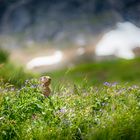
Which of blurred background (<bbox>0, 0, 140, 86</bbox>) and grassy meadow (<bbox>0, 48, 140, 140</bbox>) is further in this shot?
blurred background (<bbox>0, 0, 140, 86</bbox>)

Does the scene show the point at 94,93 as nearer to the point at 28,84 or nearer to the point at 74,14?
the point at 28,84

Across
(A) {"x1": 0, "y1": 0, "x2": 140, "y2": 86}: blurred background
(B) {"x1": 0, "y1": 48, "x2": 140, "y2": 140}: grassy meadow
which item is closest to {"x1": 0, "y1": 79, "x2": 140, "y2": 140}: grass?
(B) {"x1": 0, "y1": 48, "x2": 140, "y2": 140}: grassy meadow

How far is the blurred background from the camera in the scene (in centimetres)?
3622

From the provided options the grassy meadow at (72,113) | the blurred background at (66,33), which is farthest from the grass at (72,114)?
the blurred background at (66,33)

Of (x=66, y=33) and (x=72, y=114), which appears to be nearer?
(x=72, y=114)

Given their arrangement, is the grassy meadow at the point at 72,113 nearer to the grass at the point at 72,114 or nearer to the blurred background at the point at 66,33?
the grass at the point at 72,114

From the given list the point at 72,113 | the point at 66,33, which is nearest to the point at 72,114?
the point at 72,113

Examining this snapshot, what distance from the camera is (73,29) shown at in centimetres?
4428

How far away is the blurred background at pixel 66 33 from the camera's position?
119 feet

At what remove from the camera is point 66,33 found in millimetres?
42906

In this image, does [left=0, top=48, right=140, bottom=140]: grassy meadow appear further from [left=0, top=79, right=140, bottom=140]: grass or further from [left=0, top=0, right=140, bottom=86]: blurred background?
[left=0, top=0, right=140, bottom=86]: blurred background

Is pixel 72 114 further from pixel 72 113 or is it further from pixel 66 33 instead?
pixel 66 33

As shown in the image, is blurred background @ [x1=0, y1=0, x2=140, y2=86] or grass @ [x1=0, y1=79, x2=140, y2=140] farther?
blurred background @ [x1=0, y1=0, x2=140, y2=86]

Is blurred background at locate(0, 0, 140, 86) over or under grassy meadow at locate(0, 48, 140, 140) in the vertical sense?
over
